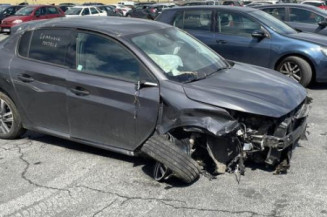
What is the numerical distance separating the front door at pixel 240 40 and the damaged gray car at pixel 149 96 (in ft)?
10.5

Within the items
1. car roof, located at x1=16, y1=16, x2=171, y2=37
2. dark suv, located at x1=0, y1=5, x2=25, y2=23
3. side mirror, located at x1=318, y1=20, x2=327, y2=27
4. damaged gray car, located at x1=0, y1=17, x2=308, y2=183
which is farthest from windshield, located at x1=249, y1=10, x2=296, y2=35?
dark suv, located at x1=0, y1=5, x2=25, y2=23

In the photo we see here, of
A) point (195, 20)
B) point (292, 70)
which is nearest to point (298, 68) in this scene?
point (292, 70)

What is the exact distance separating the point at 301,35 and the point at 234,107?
16.8 ft

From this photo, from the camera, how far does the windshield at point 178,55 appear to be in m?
4.51

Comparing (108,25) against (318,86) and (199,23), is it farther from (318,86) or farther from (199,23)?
(318,86)

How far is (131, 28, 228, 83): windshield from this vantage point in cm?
451

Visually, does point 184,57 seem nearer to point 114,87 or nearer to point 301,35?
point 114,87

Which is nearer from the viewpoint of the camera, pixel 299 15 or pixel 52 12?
pixel 299 15

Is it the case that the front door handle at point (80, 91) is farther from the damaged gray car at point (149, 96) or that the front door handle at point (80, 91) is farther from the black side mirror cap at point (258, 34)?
the black side mirror cap at point (258, 34)

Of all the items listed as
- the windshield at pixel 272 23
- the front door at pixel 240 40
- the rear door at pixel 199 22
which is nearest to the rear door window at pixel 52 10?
the rear door at pixel 199 22

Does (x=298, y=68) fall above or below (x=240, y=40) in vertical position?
below

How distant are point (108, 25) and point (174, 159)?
182 centimetres

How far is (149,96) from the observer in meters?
4.31

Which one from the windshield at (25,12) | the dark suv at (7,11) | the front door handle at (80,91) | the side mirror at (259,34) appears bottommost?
the dark suv at (7,11)
